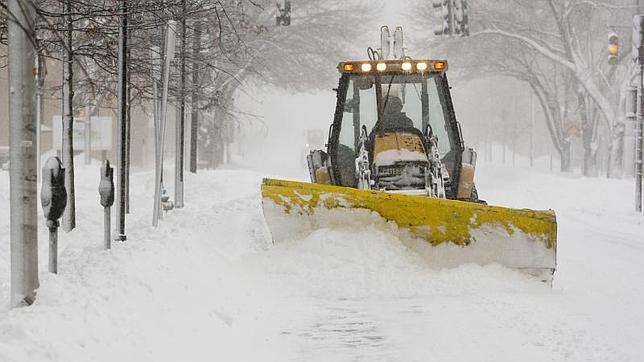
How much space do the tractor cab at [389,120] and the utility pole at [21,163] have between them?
16.5 ft

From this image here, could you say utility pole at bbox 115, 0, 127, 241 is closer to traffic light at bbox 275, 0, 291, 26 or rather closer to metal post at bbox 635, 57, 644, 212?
traffic light at bbox 275, 0, 291, 26

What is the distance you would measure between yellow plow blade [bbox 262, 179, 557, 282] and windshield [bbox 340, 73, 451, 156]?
7.96 ft

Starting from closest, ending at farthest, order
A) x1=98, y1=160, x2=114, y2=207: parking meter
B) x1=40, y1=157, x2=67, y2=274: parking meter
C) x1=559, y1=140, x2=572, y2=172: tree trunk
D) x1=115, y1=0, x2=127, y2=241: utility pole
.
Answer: x1=40, y1=157, x2=67, y2=274: parking meter < x1=98, y1=160, x2=114, y2=207: parking meter < x1=115, y1=0, x2=127, y2=241: utility pole < x1=559, y1=140, x2=572, y2=172: tree trunk

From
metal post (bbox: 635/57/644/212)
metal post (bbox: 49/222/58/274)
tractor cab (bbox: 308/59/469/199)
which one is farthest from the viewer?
metal post (bbox: 635/57/644/212)

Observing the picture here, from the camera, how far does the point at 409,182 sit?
1042 centimetres

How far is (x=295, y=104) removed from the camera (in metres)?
165

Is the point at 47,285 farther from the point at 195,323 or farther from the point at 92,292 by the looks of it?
the point at 195,323

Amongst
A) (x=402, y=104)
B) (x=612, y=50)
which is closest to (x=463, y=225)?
(x=402, y=104)

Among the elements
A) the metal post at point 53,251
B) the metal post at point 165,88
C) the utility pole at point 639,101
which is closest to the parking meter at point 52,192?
the metal post at point 53,251

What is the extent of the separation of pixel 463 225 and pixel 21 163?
447 cm

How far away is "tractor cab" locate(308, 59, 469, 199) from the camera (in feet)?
35.7

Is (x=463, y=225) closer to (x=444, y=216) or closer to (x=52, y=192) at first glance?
(x=444, y=216)

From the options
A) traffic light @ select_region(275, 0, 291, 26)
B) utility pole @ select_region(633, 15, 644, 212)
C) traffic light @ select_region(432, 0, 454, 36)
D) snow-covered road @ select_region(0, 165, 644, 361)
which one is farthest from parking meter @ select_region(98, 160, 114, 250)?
utility pole @ select_region(633, 15, 644, 212)

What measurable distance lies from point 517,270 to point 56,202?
174 inches
